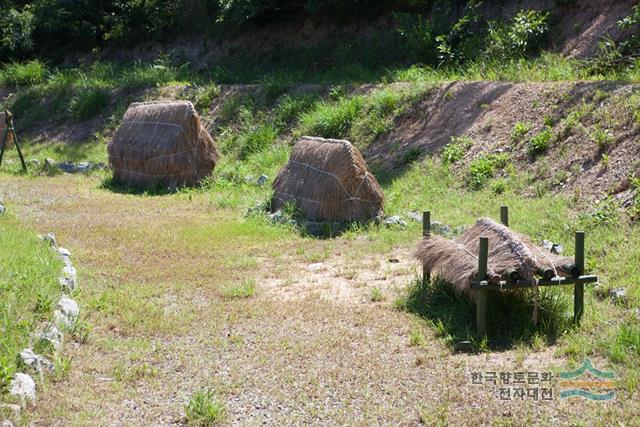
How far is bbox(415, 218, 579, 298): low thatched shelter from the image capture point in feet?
20.7

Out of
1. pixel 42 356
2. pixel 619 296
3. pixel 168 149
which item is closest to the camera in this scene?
pixel 42 356

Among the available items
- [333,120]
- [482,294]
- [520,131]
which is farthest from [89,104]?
[482,294]

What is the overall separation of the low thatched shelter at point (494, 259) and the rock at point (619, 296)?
71cm

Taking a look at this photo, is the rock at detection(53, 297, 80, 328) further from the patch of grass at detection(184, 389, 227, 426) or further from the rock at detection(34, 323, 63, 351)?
the patch of grass at detection(184, 389, 227, 426)

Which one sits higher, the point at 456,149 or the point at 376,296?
the point at 456,149

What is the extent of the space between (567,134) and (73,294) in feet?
23.4

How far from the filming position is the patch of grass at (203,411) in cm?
514

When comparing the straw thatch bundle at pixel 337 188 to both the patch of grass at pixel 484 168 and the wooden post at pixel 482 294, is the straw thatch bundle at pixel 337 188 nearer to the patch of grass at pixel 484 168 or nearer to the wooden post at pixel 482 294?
the patch of grass at pixel 484 168

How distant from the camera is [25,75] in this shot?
22.9m

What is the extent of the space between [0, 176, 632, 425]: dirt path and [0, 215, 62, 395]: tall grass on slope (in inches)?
14.4

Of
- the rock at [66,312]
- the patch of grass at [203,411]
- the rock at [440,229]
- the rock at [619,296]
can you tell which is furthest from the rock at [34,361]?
the rock at [440,229]

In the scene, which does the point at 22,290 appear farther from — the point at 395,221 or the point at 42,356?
the point at 395,221

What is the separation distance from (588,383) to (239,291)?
3.47 metres

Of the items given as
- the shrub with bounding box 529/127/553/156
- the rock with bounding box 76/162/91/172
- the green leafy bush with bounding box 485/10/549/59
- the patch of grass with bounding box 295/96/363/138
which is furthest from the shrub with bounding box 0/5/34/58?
the shrub with bounding box 529/127/553/156
